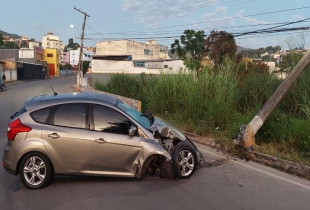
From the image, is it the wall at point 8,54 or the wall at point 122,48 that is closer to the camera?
the wall at point 122,48

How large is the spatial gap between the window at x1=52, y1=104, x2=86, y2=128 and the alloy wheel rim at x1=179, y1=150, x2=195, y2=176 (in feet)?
6.25

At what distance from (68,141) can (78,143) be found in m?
0.17

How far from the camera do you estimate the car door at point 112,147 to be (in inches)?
197

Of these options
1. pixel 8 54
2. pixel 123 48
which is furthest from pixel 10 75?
pixel 8 54

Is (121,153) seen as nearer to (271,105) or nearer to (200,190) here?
(200,190)

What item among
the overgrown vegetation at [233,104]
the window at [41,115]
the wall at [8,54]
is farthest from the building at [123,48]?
the window at [41,115]

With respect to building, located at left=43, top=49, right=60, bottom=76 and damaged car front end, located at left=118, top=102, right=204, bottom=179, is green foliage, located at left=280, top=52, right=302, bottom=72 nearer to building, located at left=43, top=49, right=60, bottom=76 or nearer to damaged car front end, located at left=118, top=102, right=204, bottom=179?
damaged car front end, located at left=118, top=102, right=204, bottom=179

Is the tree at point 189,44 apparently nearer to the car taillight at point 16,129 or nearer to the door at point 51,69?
the door at point 51,69

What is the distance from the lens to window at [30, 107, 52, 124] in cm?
507

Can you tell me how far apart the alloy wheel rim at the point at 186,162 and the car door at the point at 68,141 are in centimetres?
173

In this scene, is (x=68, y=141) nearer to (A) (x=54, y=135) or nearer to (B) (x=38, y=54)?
(A) (x=54, y=135)

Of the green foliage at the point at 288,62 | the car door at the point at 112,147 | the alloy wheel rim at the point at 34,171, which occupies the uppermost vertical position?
the green foliage at the point at 288,62

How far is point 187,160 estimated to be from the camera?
5.55 m

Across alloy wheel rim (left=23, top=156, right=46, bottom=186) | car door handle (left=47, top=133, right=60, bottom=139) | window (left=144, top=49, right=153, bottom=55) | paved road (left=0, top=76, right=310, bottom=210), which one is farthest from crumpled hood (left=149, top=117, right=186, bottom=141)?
window (left=144, top=49, right=153, bottom=55)
